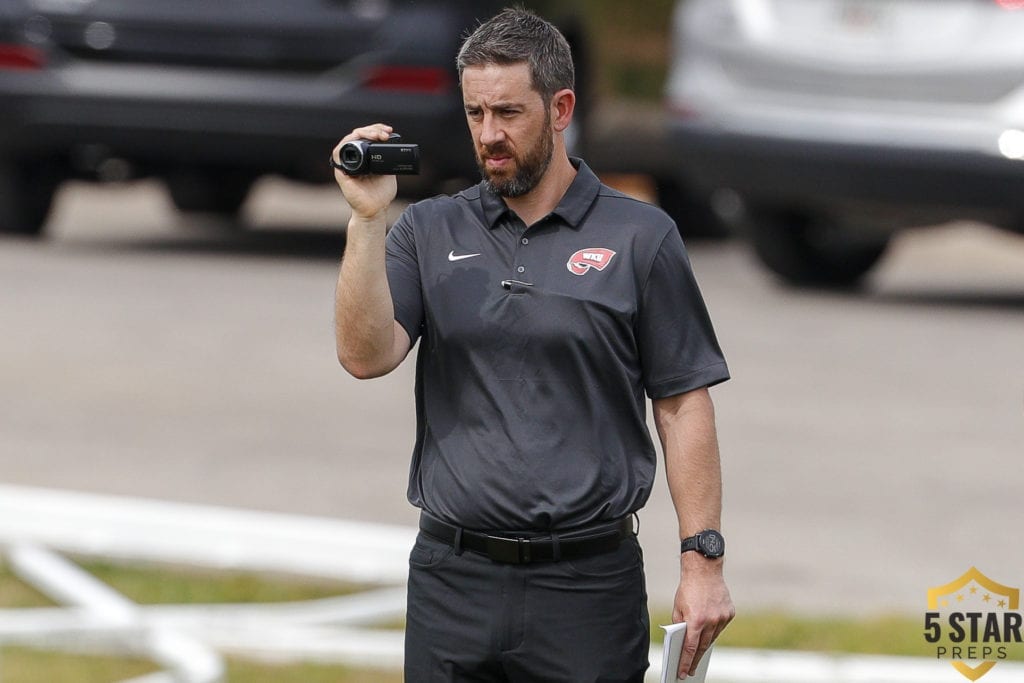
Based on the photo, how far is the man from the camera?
3348 mm

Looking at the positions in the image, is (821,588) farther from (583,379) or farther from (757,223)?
(757,223)

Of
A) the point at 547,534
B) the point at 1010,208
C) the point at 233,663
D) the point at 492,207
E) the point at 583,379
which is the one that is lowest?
the point at 233,663

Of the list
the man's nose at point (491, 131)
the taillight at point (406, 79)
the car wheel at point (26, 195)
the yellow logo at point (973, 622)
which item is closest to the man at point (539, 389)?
the man's nose at point (491, 131)

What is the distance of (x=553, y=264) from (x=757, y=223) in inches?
307

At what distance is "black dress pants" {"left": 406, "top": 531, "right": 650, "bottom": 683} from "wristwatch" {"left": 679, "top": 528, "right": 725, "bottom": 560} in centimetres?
11

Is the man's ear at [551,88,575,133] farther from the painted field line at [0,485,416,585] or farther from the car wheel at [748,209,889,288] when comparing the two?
the car wheel at [748,209,889,288]

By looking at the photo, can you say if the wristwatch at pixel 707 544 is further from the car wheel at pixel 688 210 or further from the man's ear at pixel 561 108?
the car wheel at pixel 688 210

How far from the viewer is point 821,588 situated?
19.4ft

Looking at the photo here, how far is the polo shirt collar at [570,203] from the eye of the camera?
3418mm

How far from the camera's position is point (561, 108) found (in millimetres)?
3389

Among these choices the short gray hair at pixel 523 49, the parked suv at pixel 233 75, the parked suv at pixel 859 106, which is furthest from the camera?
the parked suv at pixel 233 75

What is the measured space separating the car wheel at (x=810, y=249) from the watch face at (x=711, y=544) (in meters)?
7.68

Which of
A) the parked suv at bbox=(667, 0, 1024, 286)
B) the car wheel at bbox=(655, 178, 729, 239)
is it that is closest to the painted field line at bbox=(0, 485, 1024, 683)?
the parked suv at bbox=(667, 0, 1024, 286)

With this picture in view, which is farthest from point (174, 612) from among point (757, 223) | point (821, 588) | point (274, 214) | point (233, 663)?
point (274, 214)
